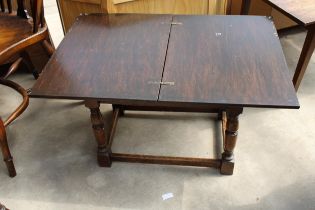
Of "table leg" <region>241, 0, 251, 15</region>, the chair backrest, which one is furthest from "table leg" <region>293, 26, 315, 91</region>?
the chair backrest

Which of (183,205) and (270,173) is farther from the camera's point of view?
(270,173)

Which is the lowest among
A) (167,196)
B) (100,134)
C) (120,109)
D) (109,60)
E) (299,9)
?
(167,196)

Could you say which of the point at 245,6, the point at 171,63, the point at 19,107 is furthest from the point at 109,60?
the point at 245,6

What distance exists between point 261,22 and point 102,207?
1176 mm

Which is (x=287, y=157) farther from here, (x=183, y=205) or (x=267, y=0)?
(x=267, y=0)

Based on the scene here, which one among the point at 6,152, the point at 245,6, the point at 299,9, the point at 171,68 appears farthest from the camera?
the point at 245,6

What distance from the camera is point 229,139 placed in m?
1.31

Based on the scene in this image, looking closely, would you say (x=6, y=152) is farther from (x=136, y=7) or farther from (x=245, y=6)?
(x=245, y=6)

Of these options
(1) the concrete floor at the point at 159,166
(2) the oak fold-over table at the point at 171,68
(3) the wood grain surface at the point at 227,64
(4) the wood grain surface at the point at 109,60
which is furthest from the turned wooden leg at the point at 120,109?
(3) the wood grain surface at the point at 227,64

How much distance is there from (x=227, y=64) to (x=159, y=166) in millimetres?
642

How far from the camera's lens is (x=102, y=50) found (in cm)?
133

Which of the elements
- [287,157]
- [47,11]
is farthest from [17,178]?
[47,11]

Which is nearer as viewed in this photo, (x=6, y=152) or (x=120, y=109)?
(x=6, y=152)

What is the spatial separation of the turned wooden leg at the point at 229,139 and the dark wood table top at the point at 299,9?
658 mm
